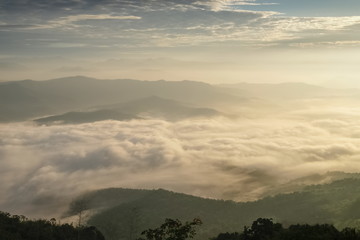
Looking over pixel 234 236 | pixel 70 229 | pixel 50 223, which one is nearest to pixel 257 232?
pixel 234 236

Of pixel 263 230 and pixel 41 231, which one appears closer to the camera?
pixel 263 230

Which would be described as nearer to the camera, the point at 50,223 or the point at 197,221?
the point at 197,221

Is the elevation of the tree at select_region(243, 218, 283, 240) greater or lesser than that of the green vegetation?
lesser

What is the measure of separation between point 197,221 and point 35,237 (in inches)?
4670

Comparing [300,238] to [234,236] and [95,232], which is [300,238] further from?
[95,232]

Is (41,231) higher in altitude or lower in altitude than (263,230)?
higher

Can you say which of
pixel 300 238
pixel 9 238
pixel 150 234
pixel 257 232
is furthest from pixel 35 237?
pixel 300 238

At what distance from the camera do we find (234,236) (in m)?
130

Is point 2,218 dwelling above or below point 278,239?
above

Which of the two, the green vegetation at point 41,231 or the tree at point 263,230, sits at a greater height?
the green vegetation at point 41,231

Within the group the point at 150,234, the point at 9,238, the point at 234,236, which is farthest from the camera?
the point at 9,238

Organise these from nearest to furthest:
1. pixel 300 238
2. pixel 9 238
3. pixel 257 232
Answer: pixel 300 238 → pixel 257 232 → pixel 9 238

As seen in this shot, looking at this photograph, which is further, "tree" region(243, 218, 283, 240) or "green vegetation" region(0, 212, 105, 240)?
"green vegetation" region(0, 212, 105, 240)

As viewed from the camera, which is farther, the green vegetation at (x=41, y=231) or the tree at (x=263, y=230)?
the green vegetation at (x=41, y=231)
